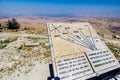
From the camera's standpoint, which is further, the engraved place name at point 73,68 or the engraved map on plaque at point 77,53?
the engraved map on plaque at point 77,53

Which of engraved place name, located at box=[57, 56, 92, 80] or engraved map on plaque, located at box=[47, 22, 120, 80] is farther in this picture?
engraved map on plaque, located at box=[47, 22, 120, 80]

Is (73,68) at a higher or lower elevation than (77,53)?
lower

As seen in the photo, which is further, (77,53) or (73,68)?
(77,53)

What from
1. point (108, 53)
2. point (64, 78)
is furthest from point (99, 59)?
point (64, 78)

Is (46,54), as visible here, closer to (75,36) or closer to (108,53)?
(75,36)
